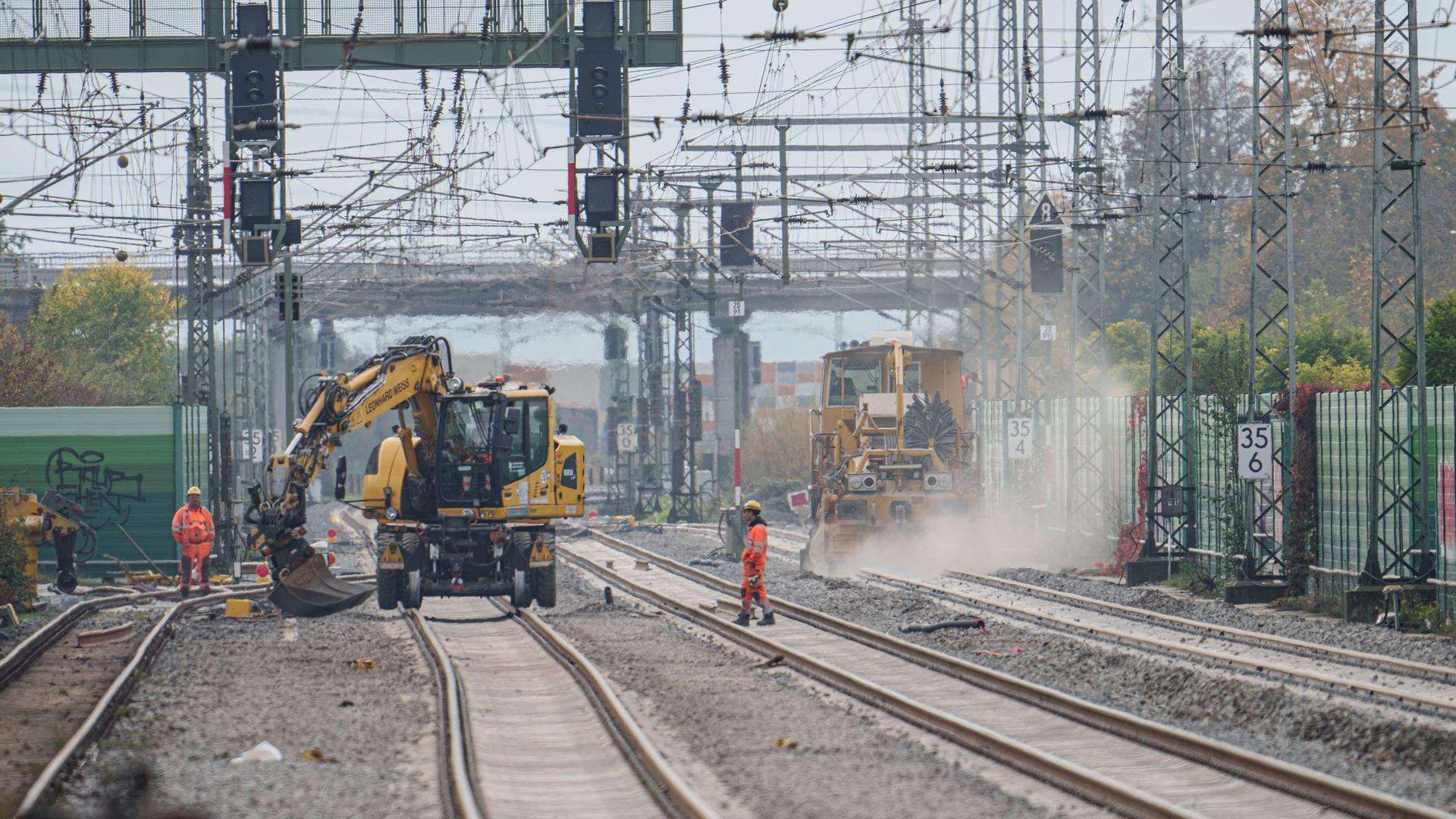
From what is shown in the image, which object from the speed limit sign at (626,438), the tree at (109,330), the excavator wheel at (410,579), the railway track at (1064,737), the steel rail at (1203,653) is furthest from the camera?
the tree at (109,330)

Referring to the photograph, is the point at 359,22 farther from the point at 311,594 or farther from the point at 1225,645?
the point at 1225,645

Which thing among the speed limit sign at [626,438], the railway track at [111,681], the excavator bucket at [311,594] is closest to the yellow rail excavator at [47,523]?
the railway track at [111,681]

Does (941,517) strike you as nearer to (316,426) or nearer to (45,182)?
(316,426)

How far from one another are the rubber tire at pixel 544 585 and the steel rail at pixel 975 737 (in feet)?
10.1

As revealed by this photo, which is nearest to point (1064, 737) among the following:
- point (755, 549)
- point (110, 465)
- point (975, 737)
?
point (975, 737)

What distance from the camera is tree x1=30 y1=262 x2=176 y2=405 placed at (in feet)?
194

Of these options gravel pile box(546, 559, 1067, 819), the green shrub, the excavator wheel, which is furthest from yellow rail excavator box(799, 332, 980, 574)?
the green shrub

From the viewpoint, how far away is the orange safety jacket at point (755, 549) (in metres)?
20.8

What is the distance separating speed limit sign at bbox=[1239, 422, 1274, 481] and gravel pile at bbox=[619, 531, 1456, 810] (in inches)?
179

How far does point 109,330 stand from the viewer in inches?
2354

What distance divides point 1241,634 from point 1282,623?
2.02m

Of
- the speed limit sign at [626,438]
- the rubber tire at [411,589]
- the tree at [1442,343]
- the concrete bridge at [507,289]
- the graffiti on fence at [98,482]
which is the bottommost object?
the rubber tire at [411,589]

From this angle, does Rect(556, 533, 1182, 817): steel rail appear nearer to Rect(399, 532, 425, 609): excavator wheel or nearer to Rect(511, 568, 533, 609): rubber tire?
Rect(511, 568, 533, 609): rubber tire

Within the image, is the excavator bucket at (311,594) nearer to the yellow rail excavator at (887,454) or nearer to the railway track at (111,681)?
the railway track at (111,681)
